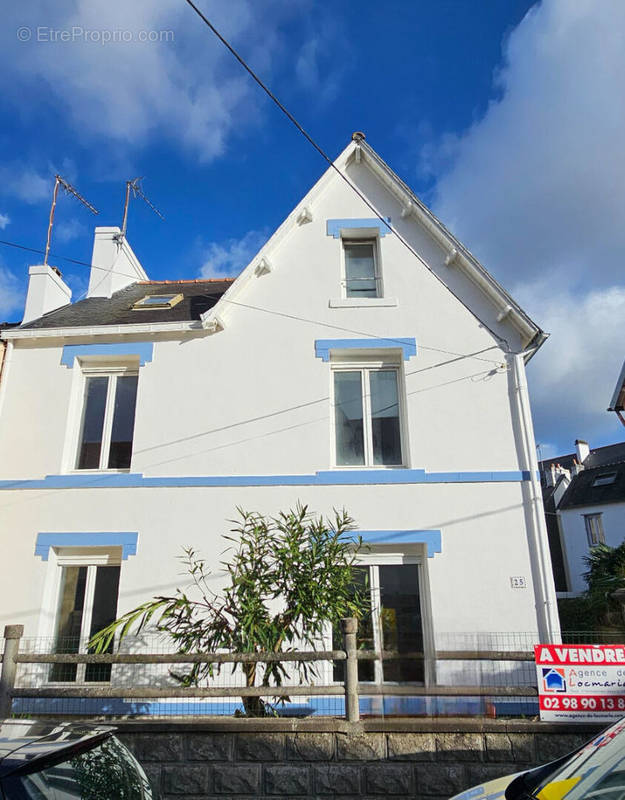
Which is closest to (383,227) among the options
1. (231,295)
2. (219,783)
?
(231,295)

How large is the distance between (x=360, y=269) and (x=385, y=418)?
9.33 feet

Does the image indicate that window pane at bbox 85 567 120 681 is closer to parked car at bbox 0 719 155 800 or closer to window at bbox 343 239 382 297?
parked car at bbox 0 719 155 800

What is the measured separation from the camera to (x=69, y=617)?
8055 mm

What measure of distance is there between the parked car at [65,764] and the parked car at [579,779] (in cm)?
211

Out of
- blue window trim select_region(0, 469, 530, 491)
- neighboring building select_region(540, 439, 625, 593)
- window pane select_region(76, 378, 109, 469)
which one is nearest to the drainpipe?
blue window trim select_region(0, 469, 530, 491)

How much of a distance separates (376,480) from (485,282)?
3.77 meters

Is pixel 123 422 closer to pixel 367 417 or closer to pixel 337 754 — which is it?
pixel 367 417

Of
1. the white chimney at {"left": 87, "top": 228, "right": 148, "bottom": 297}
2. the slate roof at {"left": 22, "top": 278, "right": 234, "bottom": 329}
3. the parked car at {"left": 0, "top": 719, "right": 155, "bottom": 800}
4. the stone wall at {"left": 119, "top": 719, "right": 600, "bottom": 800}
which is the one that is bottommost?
the stone wall at {"left": 119, "top": 719, "right": 600, "bottom": 800}

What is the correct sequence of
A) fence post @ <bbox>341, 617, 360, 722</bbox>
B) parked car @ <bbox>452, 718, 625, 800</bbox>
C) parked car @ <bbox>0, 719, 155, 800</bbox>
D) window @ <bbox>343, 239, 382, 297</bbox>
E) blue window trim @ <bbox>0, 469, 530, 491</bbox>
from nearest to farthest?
1. parked car @ <bbox>0, 719, 155, 800</bbox>
2. parked car @ <bbox>452, 718, 625, 800</bbox>
3. fence post @ <bbox>341, 617, 360, 722</bbox>
4. blue window trim @ <bbox>0, 469, 530, 491</bbox>
5. window @ <bbox>343, 239, 382, 297</bbox>

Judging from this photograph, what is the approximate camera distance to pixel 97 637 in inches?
254

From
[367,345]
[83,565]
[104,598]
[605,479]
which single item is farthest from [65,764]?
[605,479]

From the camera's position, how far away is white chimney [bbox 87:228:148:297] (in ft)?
39.0

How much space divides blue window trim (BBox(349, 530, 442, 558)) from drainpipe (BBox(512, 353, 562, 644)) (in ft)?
4.49

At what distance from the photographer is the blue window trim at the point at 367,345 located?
899 centimetres
